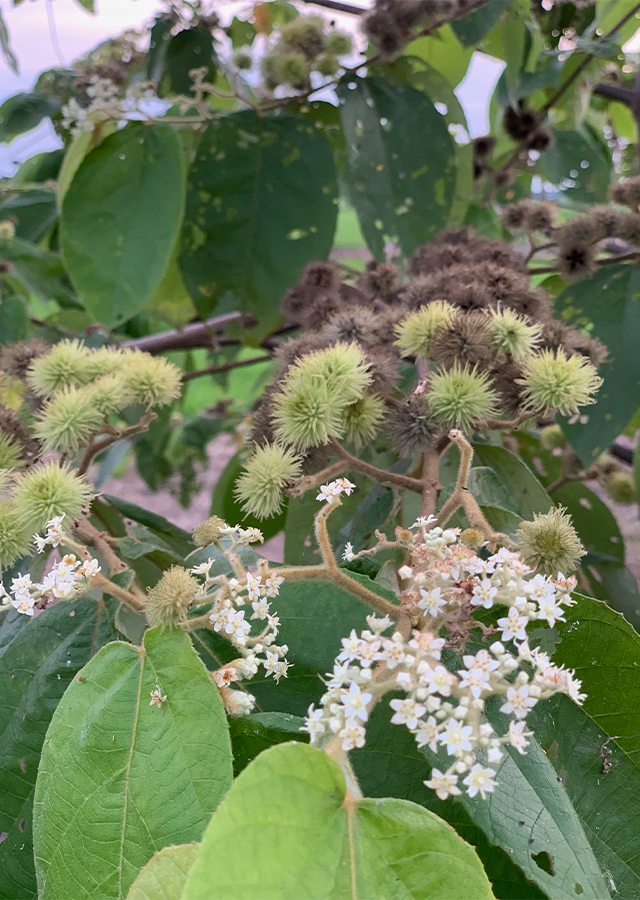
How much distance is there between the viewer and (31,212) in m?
1.96

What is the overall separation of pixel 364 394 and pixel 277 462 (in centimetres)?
12

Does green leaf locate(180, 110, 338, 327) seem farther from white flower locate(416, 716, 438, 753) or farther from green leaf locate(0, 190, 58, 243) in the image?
white flower locate(416, 716, 438, 753)

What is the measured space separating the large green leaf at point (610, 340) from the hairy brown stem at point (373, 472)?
49 centimetres

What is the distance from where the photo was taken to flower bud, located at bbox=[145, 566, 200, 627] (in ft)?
1.60

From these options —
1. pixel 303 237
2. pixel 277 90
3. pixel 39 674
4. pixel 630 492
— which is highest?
pixel 277 90

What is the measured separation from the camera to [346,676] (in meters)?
0.40

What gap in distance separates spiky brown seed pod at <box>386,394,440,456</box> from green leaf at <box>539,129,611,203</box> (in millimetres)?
1718

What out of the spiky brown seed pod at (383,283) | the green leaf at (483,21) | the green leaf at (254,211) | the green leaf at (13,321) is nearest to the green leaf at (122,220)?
the green leaf at (254,211)

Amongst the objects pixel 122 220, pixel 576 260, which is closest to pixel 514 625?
pixel 576 260

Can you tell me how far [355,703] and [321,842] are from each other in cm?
7

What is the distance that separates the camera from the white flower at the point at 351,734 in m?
0.39

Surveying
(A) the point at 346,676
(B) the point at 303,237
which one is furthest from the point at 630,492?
(A) the point at 346,676

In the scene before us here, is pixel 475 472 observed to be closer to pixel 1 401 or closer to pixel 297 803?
pixel 297 803

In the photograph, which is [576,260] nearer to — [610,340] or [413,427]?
[610,340]
